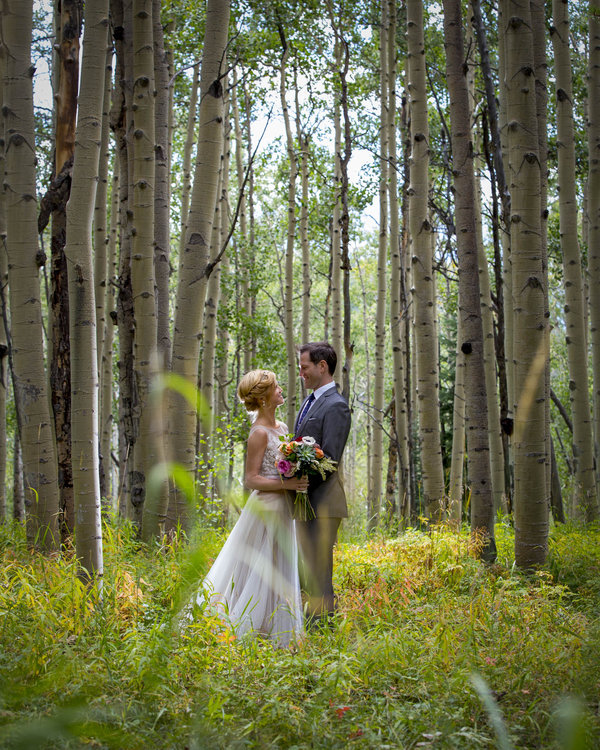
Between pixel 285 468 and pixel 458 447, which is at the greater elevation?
pixel 285 468

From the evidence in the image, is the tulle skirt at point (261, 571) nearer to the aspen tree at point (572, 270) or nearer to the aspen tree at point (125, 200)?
the aspen tree at point (125, 200)

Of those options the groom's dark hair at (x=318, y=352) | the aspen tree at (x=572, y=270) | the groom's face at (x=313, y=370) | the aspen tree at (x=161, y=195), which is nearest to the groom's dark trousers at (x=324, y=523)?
the groom's face at (x=313, y=370)

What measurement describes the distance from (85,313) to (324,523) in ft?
6.82

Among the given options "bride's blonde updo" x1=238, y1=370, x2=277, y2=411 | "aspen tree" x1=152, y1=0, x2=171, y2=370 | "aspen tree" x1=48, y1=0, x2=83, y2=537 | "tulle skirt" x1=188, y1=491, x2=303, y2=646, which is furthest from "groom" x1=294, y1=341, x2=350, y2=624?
"aspen tree" x1=152, y1=0, x2=171, y2=370

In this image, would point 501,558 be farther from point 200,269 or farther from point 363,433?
point 363,433

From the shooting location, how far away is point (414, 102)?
22.1ft

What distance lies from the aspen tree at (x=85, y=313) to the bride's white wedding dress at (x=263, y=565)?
2.71 feet

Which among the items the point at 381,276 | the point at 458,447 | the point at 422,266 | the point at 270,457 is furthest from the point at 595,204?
the point at 270,457

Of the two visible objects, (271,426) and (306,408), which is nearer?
(271,426)

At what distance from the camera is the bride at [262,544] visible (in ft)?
14.0

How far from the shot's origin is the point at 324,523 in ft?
14.2

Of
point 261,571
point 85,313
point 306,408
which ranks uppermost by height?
point 85,313

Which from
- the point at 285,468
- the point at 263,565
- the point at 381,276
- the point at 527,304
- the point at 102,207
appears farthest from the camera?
the point at 381,276

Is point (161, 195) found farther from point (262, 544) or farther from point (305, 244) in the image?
point (305, 244)
